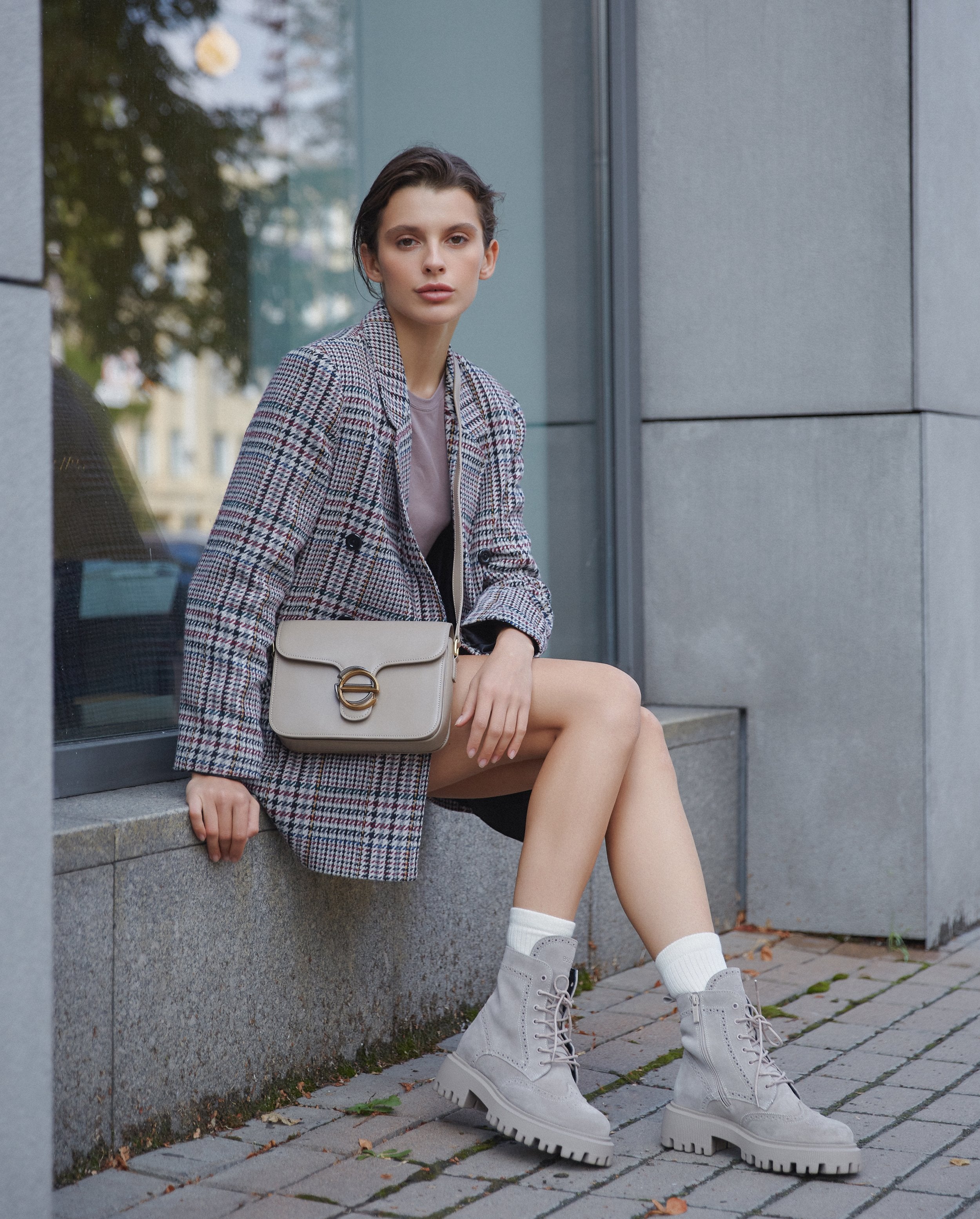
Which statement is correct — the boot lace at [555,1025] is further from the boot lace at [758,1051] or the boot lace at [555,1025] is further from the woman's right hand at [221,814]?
the woman's right hand at [221,814]

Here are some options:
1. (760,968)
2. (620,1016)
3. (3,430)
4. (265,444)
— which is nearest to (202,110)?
(265,444)

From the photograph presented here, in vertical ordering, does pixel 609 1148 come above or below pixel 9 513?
below

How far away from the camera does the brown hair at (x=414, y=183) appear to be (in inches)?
122

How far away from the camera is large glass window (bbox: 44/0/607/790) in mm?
3383

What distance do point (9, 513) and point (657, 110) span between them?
3296 millimetres

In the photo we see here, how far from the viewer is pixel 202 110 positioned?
3.71 meters

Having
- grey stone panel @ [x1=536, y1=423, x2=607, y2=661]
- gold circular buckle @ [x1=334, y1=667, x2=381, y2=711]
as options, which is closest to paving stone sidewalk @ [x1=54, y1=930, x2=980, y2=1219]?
gold circular buckle @ [x1=334, y1=667, x2=381, y2=711]

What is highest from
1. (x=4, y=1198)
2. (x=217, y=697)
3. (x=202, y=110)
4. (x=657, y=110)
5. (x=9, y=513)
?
(x=657, y=110)

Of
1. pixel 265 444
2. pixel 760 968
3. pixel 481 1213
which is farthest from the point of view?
pixel 760 968

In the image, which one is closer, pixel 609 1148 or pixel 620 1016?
pixel 609 1148

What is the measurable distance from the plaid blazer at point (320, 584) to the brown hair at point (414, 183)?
0.18m

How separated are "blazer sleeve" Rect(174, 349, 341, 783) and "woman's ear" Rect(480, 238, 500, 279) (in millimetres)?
516

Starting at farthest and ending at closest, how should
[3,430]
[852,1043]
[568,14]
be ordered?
1. [568,14]
2. [852,1043]
3. [3,430]

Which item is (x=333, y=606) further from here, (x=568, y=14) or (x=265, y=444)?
(x=568, y=14)
